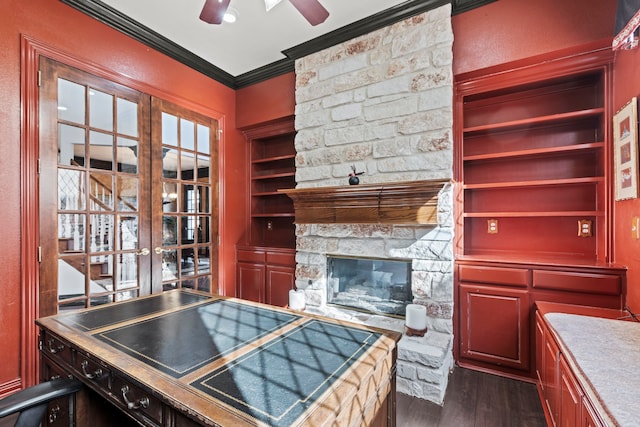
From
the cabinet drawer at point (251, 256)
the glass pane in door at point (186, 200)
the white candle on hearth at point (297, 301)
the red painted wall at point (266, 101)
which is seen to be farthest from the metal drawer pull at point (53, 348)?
the red painted wall at point (266, 101)

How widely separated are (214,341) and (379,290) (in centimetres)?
199

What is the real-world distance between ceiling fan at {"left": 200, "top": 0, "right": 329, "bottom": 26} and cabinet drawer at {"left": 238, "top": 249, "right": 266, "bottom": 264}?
8.28 ft

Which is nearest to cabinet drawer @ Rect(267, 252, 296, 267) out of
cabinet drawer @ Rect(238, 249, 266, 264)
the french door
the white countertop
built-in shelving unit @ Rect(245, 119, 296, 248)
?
cabinet drawer @ Rect(238, 249, 266, 264)

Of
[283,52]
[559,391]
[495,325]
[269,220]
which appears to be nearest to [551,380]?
[559,391]

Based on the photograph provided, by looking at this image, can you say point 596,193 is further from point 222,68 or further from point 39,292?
point 39,292

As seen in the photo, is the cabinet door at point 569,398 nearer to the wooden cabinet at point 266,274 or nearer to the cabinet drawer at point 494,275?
the cabinet drawer at point 494,275

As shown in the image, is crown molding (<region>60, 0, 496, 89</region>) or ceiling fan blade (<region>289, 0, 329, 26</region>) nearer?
ceiling fan blade (<region>289, 0, 329, 26</region>)

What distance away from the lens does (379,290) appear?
2910 mm

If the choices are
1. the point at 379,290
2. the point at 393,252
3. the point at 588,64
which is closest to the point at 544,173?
the point at 588,64

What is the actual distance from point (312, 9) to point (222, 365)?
2.11 metres

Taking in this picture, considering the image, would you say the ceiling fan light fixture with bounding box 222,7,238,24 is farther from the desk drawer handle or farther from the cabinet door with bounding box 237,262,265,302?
the desk drawer handle

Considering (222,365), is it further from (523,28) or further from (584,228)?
(523,28)

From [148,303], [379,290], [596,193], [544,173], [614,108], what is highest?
[614,108]

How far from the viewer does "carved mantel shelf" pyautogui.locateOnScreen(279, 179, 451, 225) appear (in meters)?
2.48
